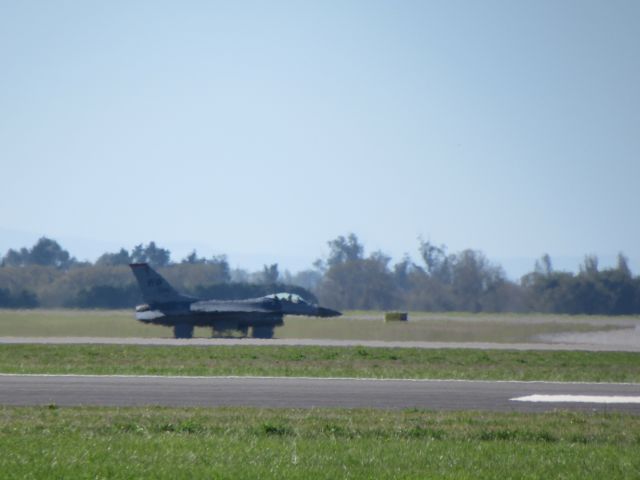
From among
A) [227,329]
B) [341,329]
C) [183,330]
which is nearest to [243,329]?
[227,329]

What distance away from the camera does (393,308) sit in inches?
4053

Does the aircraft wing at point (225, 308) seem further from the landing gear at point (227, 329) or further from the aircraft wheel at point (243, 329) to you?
the aircraft wheel at point (243, 329)

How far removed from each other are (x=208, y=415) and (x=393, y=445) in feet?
12.9

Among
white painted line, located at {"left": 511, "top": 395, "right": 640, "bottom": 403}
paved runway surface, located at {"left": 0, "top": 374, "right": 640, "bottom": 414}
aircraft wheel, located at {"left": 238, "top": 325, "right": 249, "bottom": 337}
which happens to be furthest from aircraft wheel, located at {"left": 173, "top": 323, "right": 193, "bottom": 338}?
white painted line, located at {"left": 511, "top": 395, "right": 640, "bottom": 403}

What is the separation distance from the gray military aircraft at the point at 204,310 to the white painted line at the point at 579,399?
93.1ft

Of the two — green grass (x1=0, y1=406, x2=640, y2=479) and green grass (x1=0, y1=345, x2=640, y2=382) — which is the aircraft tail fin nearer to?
green grass (x1=0, y1=345, x2=640, y2=382)

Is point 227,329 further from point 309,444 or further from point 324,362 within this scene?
point 309,444

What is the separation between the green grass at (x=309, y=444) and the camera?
10.6 metres

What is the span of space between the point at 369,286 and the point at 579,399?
9007cm

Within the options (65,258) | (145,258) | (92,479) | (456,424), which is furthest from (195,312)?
(65,258)

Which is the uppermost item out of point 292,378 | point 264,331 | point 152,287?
point 152,287

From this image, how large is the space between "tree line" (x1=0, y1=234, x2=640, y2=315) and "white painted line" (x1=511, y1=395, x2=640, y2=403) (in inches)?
2183

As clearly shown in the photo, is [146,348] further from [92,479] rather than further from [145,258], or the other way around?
[145,258]

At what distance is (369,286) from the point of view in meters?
109
